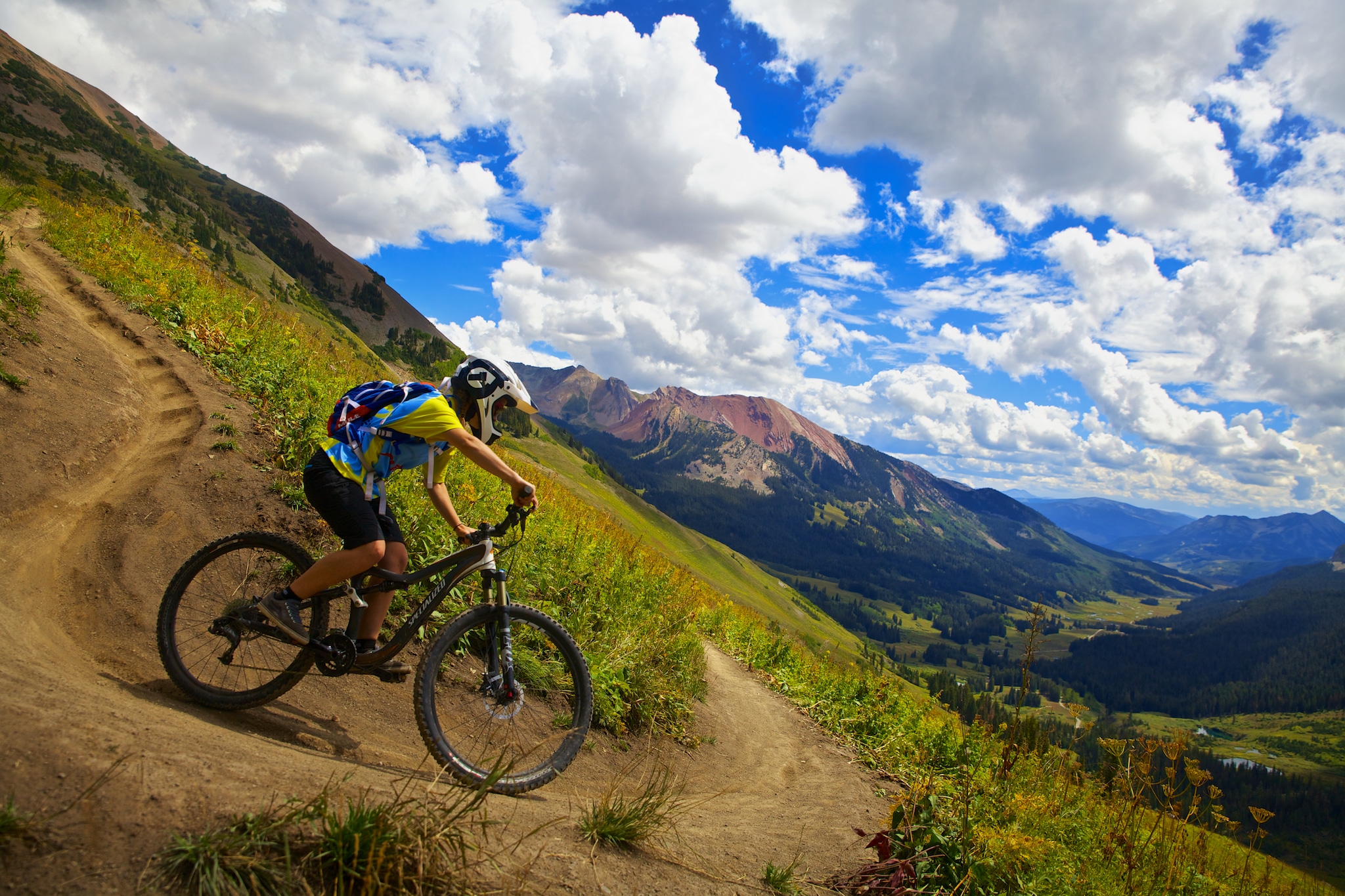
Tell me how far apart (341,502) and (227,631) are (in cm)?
144

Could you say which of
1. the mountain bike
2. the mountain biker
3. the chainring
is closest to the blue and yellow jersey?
the mountain biker

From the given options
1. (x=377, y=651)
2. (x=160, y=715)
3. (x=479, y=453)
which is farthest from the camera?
(x=377, y=651)

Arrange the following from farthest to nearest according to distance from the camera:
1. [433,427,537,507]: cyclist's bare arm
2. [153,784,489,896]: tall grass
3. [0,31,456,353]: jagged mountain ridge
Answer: [0,31,456,353]: jagged mountain ridge
[433,427,537,507]: cyclist's bare arm
[153,784,489,896]: tall grass

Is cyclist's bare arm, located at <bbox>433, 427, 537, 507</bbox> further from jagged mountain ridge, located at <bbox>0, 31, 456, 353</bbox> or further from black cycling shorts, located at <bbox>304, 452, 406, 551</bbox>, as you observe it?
jagged mountain ridge, located at <bbox>0, 31, 456, 353</bbox>

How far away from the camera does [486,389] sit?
16.1 feet

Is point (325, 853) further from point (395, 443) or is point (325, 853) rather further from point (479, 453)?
point (395, 443)

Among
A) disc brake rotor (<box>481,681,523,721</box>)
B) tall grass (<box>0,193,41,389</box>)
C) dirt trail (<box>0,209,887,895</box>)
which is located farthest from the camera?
tall grass (<box>0,193,41,389</box>)

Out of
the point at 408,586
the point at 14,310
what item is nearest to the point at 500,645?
the point at 408,586

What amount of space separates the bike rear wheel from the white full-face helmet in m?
1.87

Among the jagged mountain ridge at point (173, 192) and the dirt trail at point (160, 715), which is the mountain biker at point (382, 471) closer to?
the dirt trail at point (160, 715)

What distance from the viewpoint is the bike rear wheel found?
482 centimetres

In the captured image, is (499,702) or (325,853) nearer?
(325,853)

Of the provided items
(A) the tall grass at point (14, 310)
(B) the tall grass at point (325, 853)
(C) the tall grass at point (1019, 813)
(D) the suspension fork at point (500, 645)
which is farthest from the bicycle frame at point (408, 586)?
(A) the tall grass at point (14, 310)

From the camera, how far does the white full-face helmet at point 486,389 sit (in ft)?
16.0
